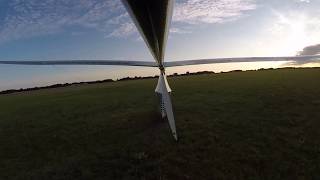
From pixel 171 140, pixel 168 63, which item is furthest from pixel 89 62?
pixel 171 140

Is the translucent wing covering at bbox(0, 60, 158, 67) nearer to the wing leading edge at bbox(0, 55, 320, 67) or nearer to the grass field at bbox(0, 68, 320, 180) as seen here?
the wing leading edge at bbox(0, 55, 320, 67)

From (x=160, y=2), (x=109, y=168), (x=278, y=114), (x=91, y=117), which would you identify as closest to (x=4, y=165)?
(x=109, y=168)

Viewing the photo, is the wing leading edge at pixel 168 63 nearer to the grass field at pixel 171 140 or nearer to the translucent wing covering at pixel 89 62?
the translucent wing covering at pixel 89 62

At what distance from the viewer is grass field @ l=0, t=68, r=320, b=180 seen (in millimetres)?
23045

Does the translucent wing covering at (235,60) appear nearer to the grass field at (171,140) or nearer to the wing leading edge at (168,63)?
the wing leading edge at (168,63)

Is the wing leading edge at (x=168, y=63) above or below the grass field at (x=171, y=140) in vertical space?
above

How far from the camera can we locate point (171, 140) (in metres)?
27.1

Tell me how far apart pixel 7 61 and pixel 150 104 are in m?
19.5

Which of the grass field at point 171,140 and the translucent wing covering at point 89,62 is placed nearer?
the translucent wing covering at point 89,62

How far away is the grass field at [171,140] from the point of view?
23.0 metres

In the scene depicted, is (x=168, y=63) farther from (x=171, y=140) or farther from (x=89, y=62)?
(x=171, y=140)

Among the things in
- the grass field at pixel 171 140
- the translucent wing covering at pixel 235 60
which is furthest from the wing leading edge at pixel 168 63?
the grass field at pixel 171 140

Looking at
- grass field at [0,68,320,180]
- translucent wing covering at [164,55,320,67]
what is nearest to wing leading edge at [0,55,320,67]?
translucent wing covering at [164,55,320,67]

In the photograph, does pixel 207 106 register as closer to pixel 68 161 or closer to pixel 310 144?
pixel 310 144
